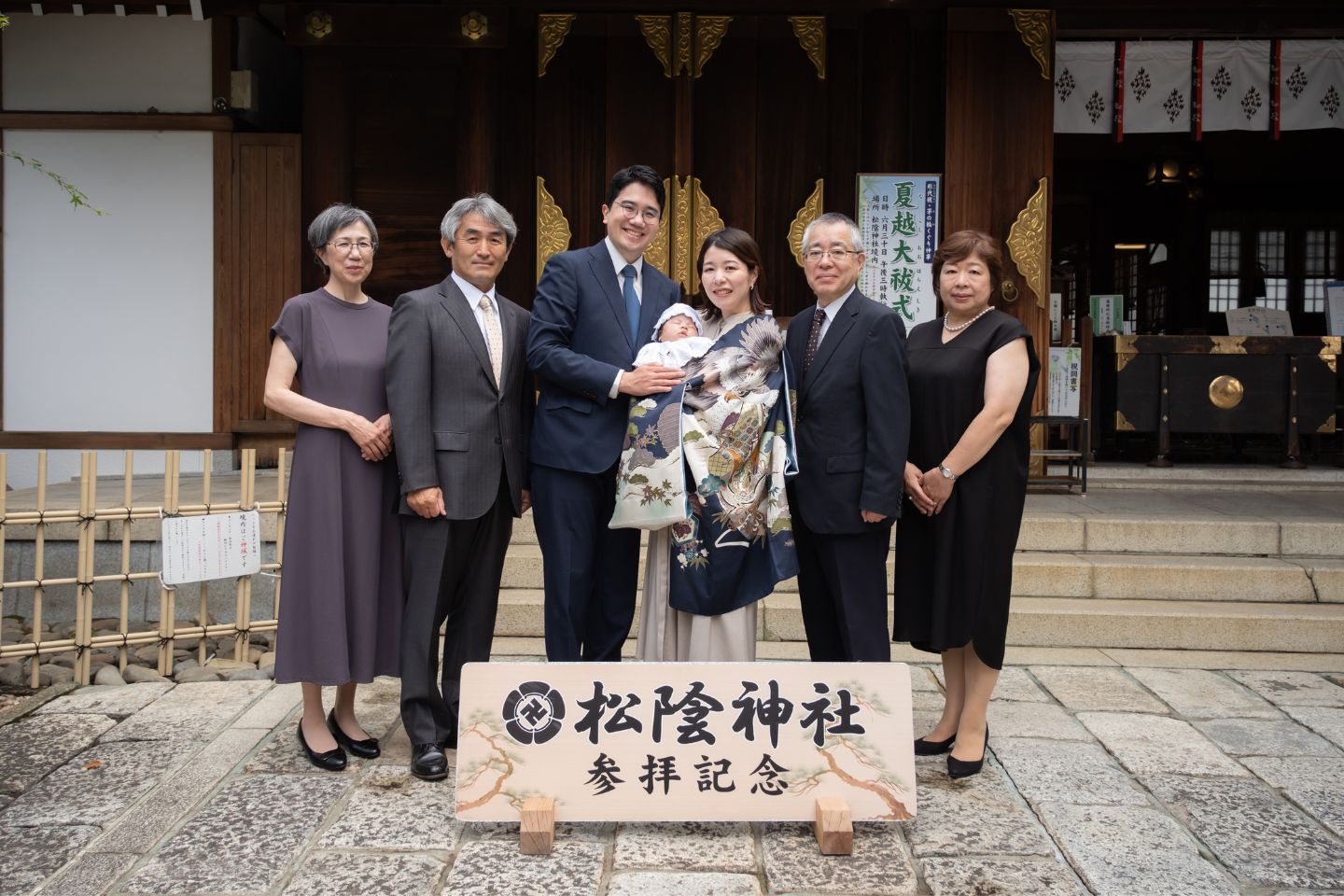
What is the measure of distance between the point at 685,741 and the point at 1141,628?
3.29 m

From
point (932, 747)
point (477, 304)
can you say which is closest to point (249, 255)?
point (477, 304)

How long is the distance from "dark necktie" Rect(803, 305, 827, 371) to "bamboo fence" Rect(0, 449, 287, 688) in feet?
9.18

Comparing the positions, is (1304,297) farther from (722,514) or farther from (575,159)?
(722,514)

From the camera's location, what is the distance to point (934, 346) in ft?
12.1

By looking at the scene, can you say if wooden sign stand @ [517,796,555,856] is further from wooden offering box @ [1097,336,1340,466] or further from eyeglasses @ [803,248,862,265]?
wooden offering box @ [1097,336,1340,466]

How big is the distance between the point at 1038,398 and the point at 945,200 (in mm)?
1765

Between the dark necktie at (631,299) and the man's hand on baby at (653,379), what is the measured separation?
31 centimetres

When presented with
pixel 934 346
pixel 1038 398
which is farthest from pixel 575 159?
pixel 934 346

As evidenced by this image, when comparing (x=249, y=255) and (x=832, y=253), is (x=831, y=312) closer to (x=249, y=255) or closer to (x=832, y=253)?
(x=832, y=253)

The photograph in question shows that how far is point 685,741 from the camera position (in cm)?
307

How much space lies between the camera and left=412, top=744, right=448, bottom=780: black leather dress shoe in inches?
139

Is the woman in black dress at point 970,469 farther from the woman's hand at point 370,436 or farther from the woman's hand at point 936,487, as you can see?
the woman's hand at point 370,436

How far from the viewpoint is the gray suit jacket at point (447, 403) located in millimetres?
3500

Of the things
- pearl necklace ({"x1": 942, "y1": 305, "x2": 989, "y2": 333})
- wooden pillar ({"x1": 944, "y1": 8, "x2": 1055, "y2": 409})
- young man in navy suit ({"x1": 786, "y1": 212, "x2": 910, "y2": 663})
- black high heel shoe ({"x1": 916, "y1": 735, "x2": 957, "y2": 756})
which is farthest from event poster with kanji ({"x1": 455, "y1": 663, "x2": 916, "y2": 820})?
wooden pillar ({"x1": 944, "y1": 8, "x2": 1055, "y2": 409})
